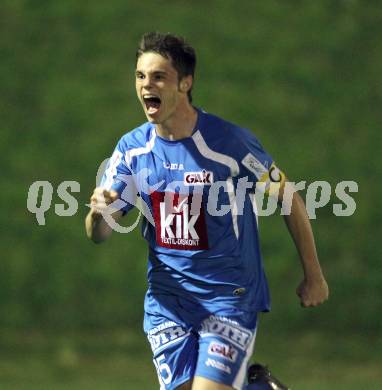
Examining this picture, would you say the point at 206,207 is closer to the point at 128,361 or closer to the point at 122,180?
the point at 122,180

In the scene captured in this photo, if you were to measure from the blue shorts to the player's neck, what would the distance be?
Answer: 2.40 feet

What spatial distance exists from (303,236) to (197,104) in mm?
3735

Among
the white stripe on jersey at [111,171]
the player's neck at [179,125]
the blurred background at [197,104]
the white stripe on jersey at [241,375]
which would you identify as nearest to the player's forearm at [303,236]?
the white stripe on jersey at [241,375]

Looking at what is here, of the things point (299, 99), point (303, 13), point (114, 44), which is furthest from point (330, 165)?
point (114, 44)

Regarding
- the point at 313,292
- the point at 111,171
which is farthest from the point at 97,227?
the point at 313,292

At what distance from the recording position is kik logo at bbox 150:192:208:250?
5.83 metres

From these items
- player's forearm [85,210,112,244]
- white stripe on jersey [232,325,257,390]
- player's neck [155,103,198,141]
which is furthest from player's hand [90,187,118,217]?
white stripe on jersey [232,325,257,390]

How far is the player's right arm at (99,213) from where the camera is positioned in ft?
18.0

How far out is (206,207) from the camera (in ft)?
19.1

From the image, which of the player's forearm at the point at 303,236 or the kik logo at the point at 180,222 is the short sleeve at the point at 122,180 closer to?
the kik logo at the point at 180,222

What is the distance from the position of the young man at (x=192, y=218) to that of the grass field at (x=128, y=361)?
2744 mm

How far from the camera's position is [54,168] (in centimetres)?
947

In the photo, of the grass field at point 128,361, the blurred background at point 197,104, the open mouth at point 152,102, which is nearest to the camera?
the open mouth at point 152,102

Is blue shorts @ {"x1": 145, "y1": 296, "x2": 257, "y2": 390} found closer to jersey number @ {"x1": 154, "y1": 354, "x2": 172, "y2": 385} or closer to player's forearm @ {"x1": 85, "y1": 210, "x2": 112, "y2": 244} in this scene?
jersey number @ {"x1": 154, "y1": 354, "x2": 172, "y2": 385}
